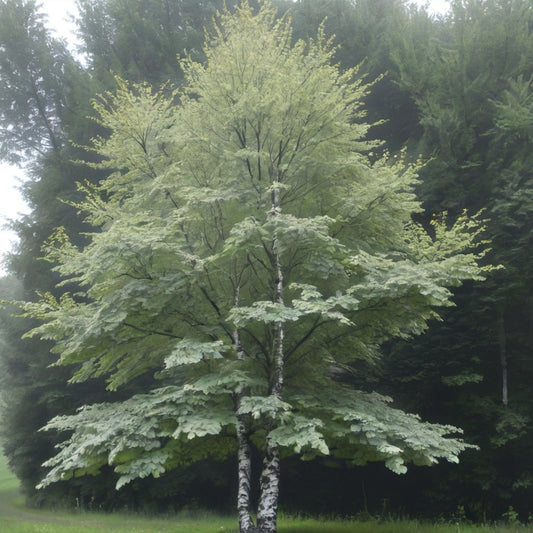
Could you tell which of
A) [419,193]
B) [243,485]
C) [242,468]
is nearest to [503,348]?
[419,193]

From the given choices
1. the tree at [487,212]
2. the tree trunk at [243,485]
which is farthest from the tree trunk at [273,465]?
the tree at [487,212]

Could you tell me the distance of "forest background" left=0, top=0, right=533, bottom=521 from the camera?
1238 cm

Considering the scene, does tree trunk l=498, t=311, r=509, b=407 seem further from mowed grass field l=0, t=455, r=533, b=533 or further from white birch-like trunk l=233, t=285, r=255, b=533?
white birch-like trunk l=233, t=285, r=255, b=533

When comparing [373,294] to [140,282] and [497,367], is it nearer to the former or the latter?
[140,282]

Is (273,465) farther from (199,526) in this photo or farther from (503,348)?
(503,348)

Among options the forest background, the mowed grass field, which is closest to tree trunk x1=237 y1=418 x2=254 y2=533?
the mowed grass field

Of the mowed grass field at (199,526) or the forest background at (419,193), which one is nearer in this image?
the mowed grass field at (199,526)

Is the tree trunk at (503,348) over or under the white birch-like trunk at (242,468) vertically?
over

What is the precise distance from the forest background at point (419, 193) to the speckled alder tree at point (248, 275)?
4.05m

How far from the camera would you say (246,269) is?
9.89m

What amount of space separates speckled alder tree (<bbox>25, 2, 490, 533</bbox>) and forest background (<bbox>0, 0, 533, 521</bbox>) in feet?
13.3

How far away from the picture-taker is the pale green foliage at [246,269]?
7453 mm

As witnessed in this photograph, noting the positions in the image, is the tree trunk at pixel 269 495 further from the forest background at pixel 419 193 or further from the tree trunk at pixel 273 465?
the forest background at pixel 419 193

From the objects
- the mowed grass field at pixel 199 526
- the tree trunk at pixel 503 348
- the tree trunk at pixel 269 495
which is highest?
the tree trunk at pixel 503 348
